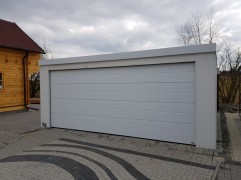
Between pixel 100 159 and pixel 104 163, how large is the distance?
0.91 feet

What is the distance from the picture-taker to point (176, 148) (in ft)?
20.0

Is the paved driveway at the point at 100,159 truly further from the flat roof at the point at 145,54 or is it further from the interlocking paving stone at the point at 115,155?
the flat roof at the point at 145,54

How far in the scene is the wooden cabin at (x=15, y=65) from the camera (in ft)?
40.3

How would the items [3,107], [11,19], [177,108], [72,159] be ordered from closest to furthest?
[72,159] → [177,108] → [3,107] → [11,19]

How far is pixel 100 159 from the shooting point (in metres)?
5.39

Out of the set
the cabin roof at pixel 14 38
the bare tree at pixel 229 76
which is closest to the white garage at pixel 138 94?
the cabin roof at pixel 14 38

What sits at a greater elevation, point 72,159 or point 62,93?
point 62,93

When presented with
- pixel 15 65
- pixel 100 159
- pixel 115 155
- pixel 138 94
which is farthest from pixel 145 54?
pixel 15 65

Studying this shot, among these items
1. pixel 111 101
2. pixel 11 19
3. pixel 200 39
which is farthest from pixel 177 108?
pixel 200 39

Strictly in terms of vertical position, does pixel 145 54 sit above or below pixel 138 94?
above

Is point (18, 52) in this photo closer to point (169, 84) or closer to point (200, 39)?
point (169, 84)

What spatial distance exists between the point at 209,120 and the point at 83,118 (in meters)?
4.17

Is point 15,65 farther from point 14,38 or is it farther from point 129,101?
point 129,101

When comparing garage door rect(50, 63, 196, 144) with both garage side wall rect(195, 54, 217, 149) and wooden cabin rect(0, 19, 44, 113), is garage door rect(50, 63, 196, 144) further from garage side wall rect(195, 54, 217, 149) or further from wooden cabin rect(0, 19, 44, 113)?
wooden cabin rect(0, 19, 44, 113)
